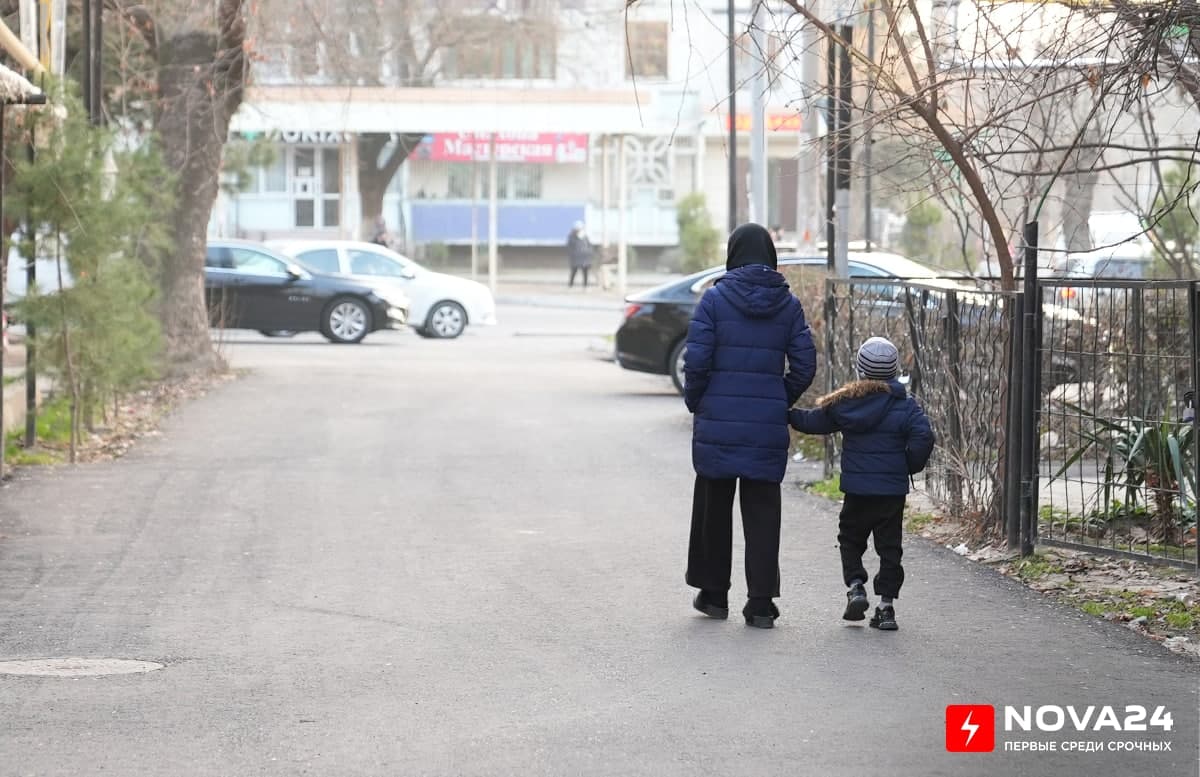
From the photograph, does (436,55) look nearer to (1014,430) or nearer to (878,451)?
(1014,430)

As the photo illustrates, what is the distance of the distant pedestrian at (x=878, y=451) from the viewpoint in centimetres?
759

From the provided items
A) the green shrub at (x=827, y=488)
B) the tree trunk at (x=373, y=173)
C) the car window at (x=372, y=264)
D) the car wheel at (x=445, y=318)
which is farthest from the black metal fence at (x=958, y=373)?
the tree trunk at (x=373, y=173)

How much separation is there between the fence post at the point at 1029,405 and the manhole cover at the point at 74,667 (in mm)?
4566

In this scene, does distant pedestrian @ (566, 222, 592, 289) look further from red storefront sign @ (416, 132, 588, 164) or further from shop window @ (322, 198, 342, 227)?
shop window @ (322, 198, 342, 227)

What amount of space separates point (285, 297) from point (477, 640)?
20.4m

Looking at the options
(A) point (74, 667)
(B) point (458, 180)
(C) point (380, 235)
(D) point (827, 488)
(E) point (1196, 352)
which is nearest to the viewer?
(A) point (74, 667)

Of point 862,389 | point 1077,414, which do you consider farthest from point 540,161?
point 862,389

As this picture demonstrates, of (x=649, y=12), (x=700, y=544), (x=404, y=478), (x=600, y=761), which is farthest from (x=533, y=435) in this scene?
(x=649, y=12)

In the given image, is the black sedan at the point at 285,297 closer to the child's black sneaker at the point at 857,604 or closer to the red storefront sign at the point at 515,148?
the child's black sneaker at the point at 857,604

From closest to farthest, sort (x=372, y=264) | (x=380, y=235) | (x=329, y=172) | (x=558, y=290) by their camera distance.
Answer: (x=372, y=264) < (x=380, y=235) < (x=558, y=290) < (x=329, y=172)

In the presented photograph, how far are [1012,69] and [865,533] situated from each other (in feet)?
10.8

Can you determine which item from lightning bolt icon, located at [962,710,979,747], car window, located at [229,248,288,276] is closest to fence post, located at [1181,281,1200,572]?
lightning bolt icon, located at [962,710,979,747]

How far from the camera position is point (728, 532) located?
308 inches

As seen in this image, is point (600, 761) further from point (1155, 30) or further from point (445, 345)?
point (445, 345)
